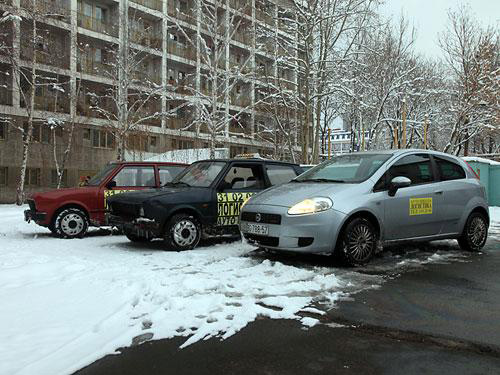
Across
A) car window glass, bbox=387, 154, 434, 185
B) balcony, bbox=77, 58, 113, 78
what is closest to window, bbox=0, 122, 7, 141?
balcony, bbox=77, 58, 113, 78

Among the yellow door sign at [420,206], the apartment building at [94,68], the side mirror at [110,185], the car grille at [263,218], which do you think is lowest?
the car grille at [263,218]

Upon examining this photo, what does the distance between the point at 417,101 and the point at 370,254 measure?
3737 centimetres

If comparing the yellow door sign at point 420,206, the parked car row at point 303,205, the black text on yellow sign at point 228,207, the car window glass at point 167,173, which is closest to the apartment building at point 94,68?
the car window glass at point 167,173

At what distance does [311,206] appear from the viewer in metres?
6.02

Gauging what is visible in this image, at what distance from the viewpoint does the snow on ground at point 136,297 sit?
3475 millimetres

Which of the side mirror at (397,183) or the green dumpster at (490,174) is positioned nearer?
the side mirror at (397,183)

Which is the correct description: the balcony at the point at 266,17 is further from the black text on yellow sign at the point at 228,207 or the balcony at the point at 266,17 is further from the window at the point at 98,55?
the black text on yellow sign at the point at 228,207

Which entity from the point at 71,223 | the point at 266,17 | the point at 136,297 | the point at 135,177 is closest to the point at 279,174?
the point at 135,177

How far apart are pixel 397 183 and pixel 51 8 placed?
94.7 feet

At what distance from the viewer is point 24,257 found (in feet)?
23.0

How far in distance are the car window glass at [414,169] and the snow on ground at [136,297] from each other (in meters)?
1.21

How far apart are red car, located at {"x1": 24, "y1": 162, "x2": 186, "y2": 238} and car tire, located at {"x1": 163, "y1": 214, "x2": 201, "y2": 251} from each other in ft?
8.41

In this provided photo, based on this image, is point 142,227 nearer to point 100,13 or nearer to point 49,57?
point 49,57

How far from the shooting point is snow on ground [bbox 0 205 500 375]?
3.47m
